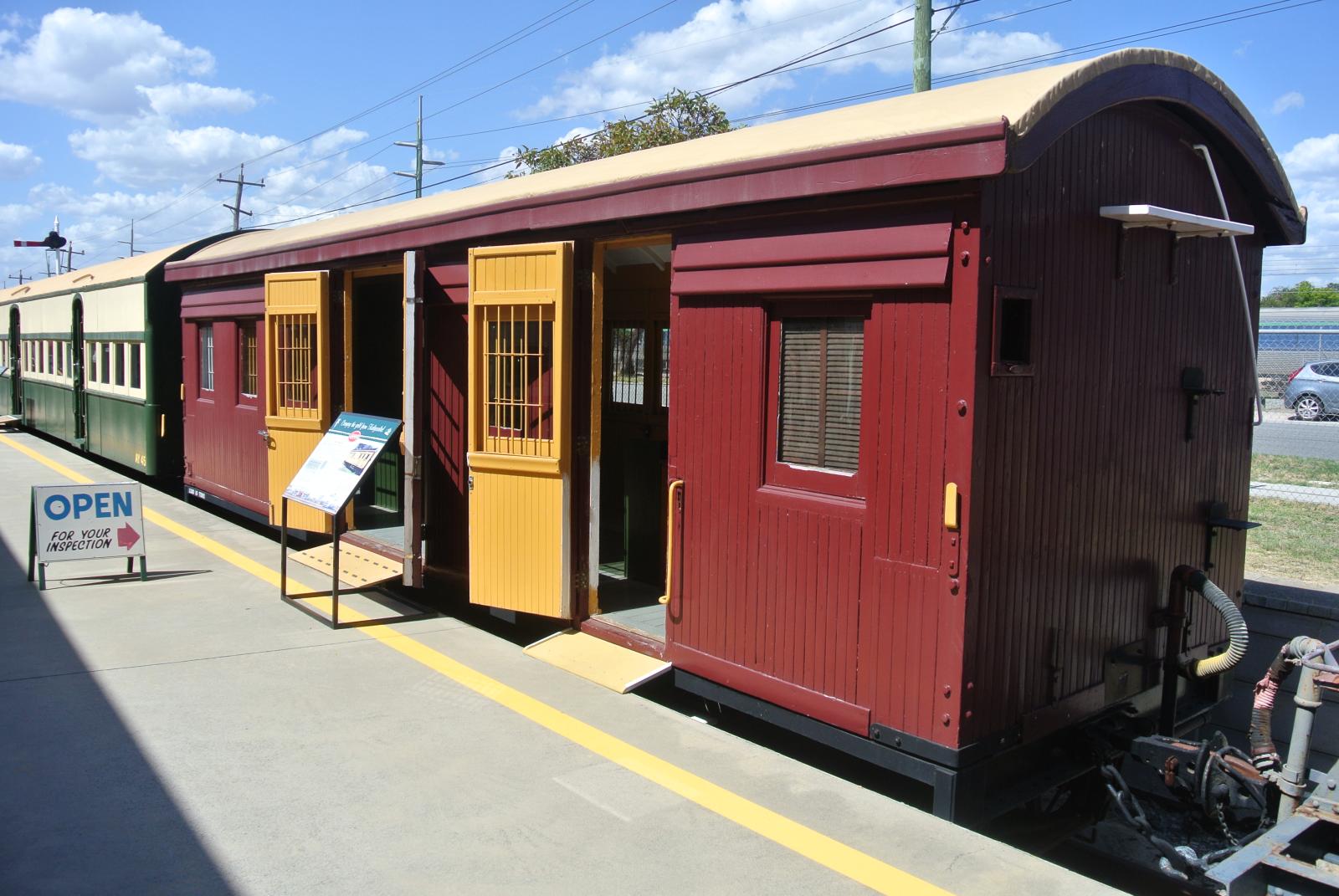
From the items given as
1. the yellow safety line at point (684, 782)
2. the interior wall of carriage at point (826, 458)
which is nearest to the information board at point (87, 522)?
the yellow safety line at point (684, 782)

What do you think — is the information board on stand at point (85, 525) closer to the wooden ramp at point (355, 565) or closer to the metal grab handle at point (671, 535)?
the wooden ramp at point (355, 565)

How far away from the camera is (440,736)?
509cm

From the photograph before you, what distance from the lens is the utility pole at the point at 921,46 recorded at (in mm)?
11711

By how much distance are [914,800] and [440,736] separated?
2389 mm

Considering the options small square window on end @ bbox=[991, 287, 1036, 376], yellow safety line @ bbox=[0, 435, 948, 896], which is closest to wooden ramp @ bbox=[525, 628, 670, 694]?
yellow safety line @ bbox=[0, 435, 948, 896]

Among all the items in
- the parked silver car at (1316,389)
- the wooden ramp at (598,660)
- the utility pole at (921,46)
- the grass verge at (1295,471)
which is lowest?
the wooden ramp at (598,660)

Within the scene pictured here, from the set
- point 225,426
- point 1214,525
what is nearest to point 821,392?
point 1214,525

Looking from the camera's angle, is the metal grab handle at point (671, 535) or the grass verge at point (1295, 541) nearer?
→ the metal grab handle at point (671, 535)

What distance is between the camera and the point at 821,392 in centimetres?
477

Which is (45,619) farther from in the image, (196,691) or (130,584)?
(196,691)

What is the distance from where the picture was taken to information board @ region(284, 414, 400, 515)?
23.3ft

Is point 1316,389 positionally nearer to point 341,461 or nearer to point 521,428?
point 521,428

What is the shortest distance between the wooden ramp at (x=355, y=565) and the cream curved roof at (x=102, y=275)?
6308 millimetres

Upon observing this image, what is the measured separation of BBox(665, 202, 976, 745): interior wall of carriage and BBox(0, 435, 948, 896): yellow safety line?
60cm
